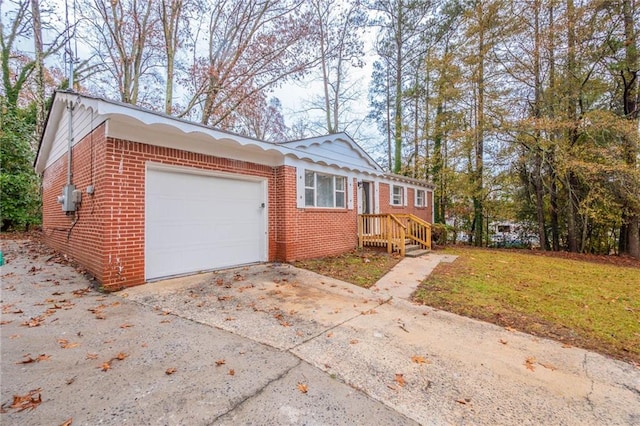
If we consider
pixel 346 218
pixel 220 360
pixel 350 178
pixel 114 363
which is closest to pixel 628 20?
pixel 350 178

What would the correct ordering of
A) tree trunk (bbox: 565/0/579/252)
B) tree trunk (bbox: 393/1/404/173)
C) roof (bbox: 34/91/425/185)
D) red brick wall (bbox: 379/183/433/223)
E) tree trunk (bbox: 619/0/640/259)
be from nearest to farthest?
roof (bbox: 34/91/425/185), tree trunk (bbox: 619/0/640/259), tree trunk (bbox: 565/0/579/252), red brick wall (bbox: 379/183/433/223), tree trunk (bbox: 393/1/404/173)

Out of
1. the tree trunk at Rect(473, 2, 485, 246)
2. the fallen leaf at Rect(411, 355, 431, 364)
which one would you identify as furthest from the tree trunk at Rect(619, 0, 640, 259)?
the fallen leaf at Rect(411, 355, 431, 364)

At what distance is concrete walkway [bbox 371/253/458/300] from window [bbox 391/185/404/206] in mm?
4283

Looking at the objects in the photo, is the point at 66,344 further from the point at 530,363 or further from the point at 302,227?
the point at 302,227

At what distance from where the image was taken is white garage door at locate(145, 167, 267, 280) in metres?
5.31

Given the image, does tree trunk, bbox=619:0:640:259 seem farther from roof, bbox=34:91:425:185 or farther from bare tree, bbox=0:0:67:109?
bare tree, bbox=0:0:67:109

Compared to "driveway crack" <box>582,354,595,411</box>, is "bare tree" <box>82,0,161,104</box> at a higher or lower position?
higher

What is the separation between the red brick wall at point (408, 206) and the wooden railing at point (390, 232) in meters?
1.43

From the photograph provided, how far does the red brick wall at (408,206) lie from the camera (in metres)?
11.9

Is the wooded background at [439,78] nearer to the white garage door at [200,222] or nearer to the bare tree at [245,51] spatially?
the bare tree at [245,51]

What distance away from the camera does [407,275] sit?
6586 mm

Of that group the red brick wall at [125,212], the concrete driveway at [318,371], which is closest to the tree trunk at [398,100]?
the red brick wall at [125,212]

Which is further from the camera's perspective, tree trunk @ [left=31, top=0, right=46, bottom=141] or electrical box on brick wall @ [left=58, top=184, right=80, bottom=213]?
tree trunk @ [left=31, top=0, right=46, bottom=141]

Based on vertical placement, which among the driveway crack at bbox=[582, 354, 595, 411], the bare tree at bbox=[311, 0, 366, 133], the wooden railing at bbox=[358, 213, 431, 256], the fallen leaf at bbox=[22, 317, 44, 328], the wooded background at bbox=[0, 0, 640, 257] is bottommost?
the driveway crack at bbox=[582, 354, 595, 411]
